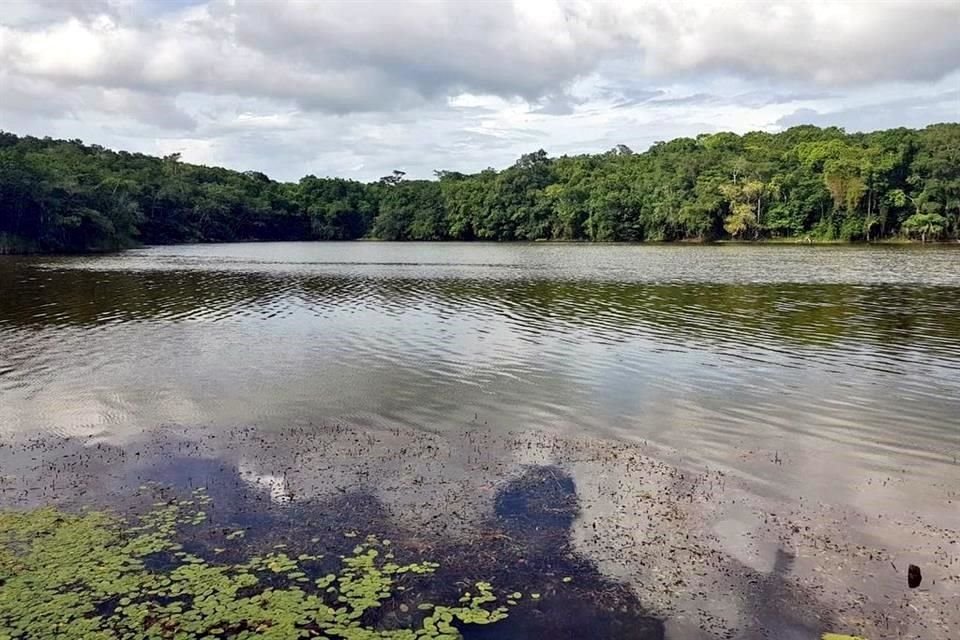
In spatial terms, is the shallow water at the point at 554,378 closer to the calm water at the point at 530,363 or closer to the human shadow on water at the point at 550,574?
the calm water at the point at 530,363

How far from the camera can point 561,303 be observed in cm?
3075

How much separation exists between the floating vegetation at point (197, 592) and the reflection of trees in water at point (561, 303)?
16155 mm

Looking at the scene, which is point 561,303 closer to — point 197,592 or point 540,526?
point 540,526

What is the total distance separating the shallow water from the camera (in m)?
10.2

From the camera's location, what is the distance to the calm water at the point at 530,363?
12523 mm

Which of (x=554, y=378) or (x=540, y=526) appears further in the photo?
(x=554, y=378)

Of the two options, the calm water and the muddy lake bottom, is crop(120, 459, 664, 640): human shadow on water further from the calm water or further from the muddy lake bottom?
the calm water

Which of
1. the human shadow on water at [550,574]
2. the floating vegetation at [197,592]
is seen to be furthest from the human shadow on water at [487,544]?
the floating vegetation at [197,592]

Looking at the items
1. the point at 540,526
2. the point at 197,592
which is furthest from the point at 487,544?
the point at 197,592

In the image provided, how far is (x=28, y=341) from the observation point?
68.9 ft

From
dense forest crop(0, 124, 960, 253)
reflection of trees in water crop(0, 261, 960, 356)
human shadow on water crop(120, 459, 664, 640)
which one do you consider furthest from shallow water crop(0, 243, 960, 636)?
dense forest crop(0, 124, 960, 253)

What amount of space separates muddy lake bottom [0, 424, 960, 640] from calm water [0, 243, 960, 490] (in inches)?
53.9

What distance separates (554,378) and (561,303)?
48.0 feet

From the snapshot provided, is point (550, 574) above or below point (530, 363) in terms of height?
below
